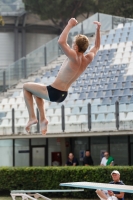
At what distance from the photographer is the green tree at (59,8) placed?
2240 inches

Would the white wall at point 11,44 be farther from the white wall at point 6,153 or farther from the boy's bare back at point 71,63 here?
the boy's bare back at point 71,63

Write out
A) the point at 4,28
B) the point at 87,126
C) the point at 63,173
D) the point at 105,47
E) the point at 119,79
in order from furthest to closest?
the point at 4,28 → the point at 105,47 → the point at 119,79 → the point at 87,126 → the point at 63,173

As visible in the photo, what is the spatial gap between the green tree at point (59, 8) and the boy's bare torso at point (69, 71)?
4637 centimetres

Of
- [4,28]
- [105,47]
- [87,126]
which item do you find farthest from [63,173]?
[4,28]

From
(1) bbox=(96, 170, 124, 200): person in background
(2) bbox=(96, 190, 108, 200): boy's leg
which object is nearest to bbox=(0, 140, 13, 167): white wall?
(1) bbox=(96, 170, 124, 200): person in background

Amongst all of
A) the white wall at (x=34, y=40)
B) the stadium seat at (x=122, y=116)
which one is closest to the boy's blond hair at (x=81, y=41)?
the stadium seat at (x=122, y=116)

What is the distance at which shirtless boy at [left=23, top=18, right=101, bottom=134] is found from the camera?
33.8ft

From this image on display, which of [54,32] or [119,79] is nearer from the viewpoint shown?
[119,79]

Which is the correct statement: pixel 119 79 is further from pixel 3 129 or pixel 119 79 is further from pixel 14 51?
pixel 14 51

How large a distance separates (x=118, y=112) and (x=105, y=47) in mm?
7322

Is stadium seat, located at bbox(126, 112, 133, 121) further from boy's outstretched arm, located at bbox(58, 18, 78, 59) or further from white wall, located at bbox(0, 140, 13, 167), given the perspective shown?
boy's outstretched arm, located at bbox(58, 18, 78, 59)

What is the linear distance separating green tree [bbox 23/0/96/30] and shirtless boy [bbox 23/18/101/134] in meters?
46.1

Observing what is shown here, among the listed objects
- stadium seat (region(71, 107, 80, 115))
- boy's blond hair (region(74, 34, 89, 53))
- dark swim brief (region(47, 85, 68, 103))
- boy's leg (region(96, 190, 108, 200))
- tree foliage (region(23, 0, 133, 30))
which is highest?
tree foliage (region(23, 0, 133, 30))

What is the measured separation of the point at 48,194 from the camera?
27109mm
